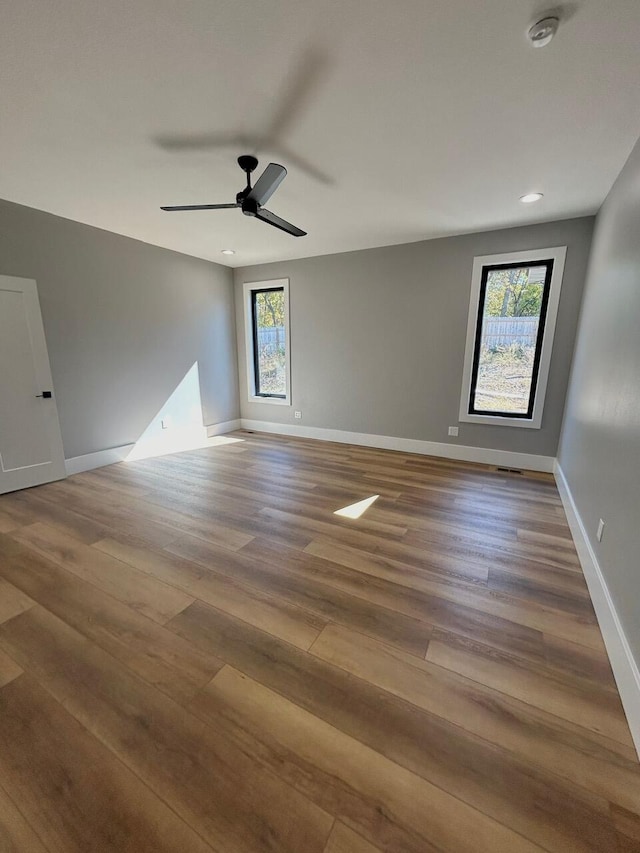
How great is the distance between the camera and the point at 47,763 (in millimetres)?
1111

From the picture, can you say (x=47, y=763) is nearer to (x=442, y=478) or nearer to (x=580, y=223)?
(x=442, y=478)

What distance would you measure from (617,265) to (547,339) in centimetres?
144

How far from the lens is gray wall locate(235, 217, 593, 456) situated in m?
3.58

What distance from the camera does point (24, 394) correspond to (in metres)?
3.26

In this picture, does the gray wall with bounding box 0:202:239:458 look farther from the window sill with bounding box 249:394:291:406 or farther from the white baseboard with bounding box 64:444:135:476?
the window sill with bounding box 249:394:291:406

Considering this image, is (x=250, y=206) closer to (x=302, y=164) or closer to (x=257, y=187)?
(x=257, y=187)

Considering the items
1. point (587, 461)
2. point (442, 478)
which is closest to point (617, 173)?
point (587, 461)

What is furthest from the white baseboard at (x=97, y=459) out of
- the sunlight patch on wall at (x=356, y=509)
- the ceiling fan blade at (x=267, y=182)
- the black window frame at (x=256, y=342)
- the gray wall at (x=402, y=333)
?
the ceiling fan blade at (x=267, y=182)

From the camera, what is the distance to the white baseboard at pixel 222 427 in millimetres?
5402

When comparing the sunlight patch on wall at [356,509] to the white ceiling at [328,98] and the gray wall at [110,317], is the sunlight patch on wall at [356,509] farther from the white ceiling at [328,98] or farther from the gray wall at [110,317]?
the gray wall at [110,317]

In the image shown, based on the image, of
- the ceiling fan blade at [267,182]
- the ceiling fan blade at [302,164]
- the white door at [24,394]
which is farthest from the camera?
the white door at [24,394]

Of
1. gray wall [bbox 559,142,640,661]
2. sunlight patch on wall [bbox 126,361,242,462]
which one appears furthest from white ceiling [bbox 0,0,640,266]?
sunlight patch on wall [bbox 126,361,242,462]

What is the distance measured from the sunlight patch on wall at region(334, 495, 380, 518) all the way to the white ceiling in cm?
261

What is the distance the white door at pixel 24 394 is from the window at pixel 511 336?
14.9 ft
